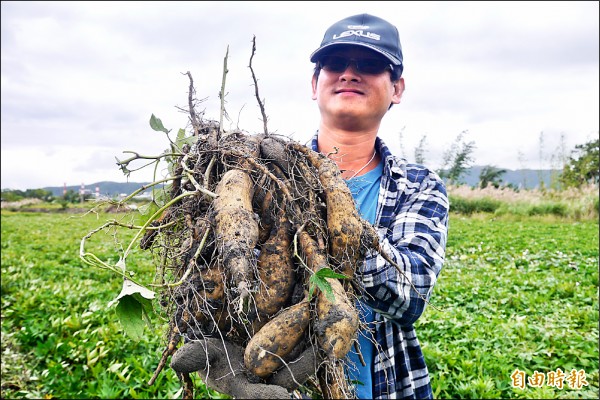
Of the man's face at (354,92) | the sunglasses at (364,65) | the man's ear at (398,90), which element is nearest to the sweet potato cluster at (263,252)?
the man's face at (354,92)

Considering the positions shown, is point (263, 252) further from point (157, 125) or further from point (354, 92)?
point (354, 92)

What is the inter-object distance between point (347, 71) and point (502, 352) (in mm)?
2754

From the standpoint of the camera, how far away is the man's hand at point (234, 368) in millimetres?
1104

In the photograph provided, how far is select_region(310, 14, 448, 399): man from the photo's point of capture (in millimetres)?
1555

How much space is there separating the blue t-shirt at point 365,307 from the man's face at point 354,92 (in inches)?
9.3

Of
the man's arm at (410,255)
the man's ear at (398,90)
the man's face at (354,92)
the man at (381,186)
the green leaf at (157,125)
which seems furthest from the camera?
the man's ear at (398,90)

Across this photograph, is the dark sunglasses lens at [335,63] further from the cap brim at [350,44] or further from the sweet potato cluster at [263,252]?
the sweet potato cluster at [263,252]

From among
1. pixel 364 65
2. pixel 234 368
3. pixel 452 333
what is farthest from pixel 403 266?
pixel 452 333

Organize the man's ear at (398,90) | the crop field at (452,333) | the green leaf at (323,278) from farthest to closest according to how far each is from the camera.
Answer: the crop field at (452,333) → the man's ear at (398,90) → the green leaf at (323,278)

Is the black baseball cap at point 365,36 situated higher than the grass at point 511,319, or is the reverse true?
the black baseball cap at point 365,36

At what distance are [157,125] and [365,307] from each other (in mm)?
918

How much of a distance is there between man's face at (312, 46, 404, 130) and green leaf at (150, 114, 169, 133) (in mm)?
662

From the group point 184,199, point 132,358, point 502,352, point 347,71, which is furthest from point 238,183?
point 502,352

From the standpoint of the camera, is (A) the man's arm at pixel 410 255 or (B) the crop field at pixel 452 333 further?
(B) the crop field at pixel 452 333
